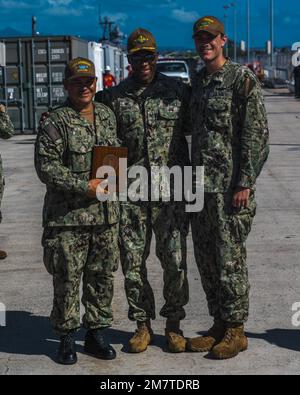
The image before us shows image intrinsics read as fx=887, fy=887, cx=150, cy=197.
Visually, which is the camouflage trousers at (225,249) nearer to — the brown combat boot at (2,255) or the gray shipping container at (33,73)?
the brown combat boot at (2,255)

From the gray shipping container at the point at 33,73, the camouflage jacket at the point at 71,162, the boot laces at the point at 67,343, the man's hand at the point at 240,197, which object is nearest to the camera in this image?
the camouflage jacket at the point at 71,162

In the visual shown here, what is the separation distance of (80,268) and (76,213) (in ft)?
1.16

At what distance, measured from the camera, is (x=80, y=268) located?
215 inches

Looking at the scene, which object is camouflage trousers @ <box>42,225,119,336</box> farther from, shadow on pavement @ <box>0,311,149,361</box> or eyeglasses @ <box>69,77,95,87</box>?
eyeglasses @ <box>69,77,95,87</box>

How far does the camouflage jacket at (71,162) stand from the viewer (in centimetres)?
527

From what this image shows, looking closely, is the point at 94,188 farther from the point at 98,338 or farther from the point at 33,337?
the point at 33,337

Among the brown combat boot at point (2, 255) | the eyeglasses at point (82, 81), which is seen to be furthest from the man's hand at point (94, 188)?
the brown combat boot at point (2, 255)

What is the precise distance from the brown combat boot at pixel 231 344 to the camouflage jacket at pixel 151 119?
1.11 meters

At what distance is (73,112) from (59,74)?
18.5 meters

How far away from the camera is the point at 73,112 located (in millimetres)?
5340

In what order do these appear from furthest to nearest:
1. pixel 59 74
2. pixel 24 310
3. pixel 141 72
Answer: pixel 59 74
pixel 24 310
pixel 141 72

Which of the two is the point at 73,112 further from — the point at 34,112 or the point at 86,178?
the point at 34,112

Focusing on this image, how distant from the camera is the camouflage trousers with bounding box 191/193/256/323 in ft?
17.9
